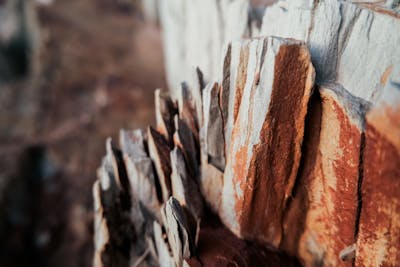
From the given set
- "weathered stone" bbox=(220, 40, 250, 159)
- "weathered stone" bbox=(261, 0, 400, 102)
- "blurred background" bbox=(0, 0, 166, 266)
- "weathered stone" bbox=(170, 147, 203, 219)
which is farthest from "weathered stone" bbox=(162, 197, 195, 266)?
"blurred background" bbox=(0, 0, 166, 266)

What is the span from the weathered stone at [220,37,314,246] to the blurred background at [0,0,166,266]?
8.52 ft

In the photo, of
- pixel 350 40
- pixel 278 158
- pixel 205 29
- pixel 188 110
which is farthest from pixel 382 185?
pixel 205 29

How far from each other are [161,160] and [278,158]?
56cm

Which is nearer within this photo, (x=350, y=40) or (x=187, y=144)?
(x=350, y=40)

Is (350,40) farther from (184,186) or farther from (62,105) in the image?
(62,105)

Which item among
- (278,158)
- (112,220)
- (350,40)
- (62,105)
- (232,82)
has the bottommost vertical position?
(62,105)

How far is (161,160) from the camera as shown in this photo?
64.2 inches

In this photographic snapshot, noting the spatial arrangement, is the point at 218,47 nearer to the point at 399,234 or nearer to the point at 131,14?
the point at 399,234

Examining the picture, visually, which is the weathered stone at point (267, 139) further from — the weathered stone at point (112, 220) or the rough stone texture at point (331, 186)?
the weathered stone at point (112, 220)

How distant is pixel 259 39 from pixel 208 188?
2.33 feet

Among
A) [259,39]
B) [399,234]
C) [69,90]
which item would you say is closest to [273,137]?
[259,39]

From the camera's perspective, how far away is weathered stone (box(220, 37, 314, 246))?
1.19 metres

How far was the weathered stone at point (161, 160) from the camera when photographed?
1631 millimetres

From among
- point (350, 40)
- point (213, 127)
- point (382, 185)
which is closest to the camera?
point (382, 185)
